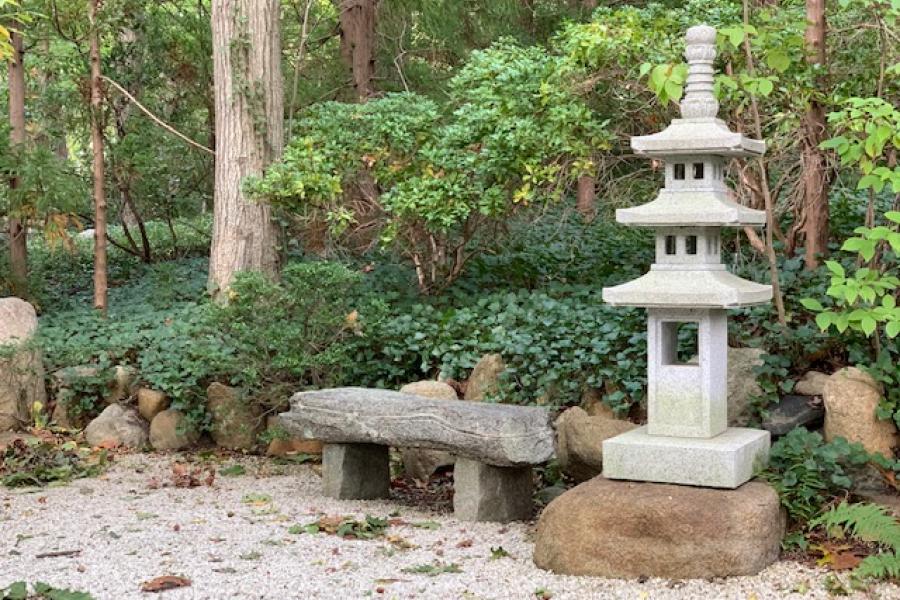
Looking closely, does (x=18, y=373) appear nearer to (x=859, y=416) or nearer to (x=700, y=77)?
(x=700, y=77)

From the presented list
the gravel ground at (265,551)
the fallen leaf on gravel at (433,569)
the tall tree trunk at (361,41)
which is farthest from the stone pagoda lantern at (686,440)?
the tall tree trunk at (361,41)

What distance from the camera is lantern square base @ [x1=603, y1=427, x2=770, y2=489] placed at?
5215 millimetres

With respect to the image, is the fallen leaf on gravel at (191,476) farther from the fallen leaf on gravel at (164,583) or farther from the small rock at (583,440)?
the small rock at (583,440)

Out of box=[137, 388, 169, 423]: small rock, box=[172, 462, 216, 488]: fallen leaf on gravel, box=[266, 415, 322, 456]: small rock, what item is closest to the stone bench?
box=[172, 462, 216, 488]: fallen leaf on gravel

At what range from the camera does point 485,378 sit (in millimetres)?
7617

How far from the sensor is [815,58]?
23.5 feet

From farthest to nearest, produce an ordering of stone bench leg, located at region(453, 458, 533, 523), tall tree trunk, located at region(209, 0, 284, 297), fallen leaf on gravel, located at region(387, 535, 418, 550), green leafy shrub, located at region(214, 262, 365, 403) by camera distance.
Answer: tall tree trunk, located at region(209, 0, 284, 297)
green leafy shrub, located at region(214, 262, 365, 403)
stone bench leg, located at region(453, 458, 533, 523)
fallen leaf on gravel, located at region(387, 535, 418, 550)

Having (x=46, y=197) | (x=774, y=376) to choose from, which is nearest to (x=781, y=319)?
(x=774, y=376)

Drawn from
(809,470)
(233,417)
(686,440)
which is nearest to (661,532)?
(686,440)

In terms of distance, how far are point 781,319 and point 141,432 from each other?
4.89m

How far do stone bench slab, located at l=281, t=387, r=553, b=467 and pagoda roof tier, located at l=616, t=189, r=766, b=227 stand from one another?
1301mm

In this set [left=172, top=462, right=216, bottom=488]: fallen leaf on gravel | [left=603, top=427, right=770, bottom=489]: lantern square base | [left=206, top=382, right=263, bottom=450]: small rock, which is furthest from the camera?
[left=206, top=382, right=263, bottom=450]: small rock

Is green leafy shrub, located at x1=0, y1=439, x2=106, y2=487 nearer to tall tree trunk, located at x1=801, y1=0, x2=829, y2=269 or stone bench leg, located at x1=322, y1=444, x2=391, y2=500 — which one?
stone bench leg, located at x1=322, y1=444, x2=391, y2=500

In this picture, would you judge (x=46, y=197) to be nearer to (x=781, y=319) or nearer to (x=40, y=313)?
(x=40, y=313)
